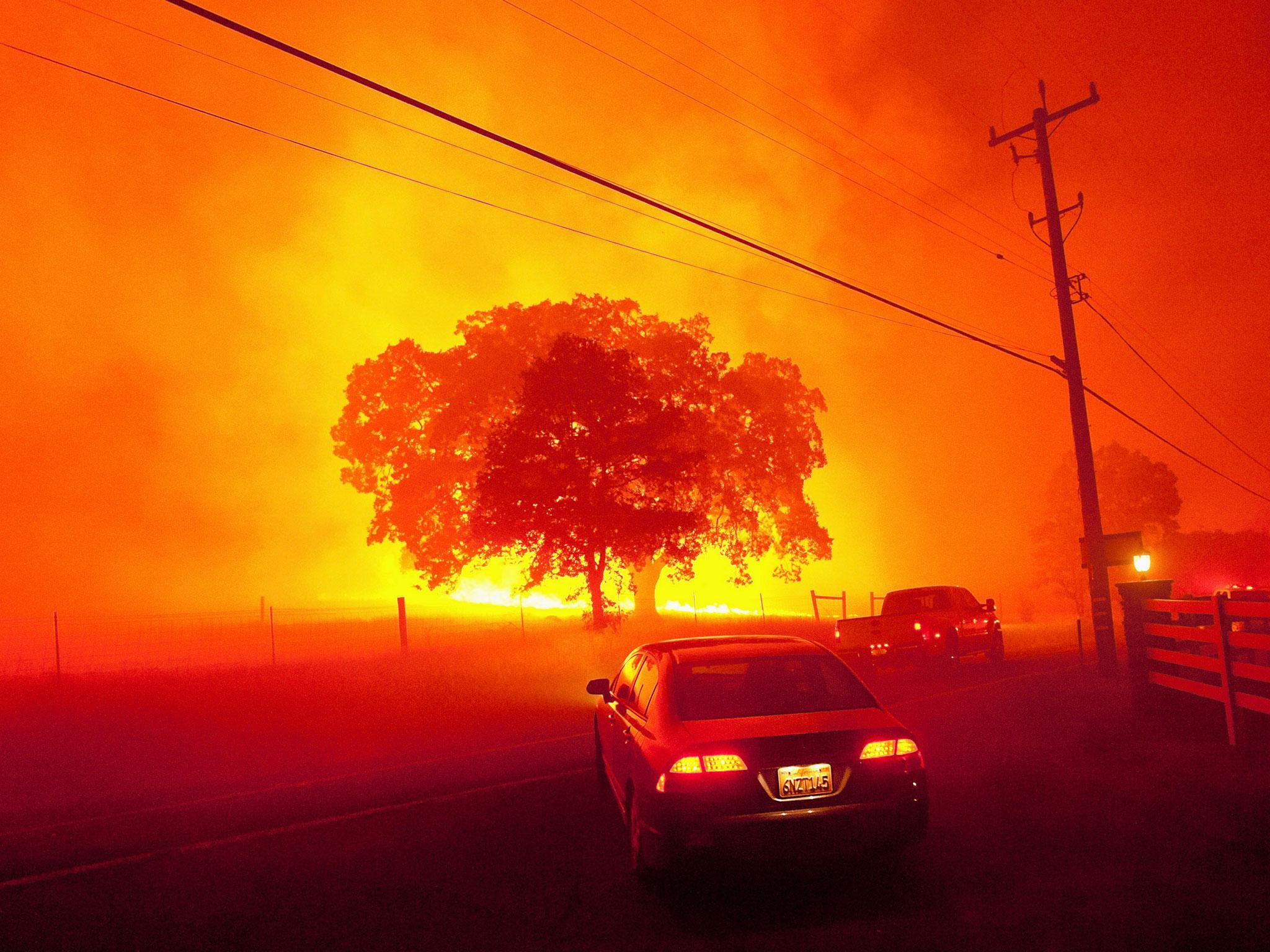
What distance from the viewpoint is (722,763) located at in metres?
5.27

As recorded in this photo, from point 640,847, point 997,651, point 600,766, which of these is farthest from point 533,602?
point 640,847

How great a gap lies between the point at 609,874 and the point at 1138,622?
32.5 ft

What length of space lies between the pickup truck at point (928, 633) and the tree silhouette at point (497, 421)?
9.89 metres

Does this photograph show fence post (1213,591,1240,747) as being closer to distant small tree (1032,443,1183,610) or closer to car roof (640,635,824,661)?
car roof (640,635,824,661)

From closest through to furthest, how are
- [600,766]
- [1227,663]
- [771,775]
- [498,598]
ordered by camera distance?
[771,775]
[600,766]
[1227,663]
[498,598]

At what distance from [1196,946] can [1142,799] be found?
3.56 metres

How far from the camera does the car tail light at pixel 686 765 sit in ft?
17.4

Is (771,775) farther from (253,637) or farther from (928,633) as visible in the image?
(253,637)

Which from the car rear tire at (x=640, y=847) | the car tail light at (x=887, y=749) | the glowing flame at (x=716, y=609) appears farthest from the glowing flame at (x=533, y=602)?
the car tail light at (x=887, y=749)

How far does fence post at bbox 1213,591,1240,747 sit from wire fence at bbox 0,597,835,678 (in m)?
18.2

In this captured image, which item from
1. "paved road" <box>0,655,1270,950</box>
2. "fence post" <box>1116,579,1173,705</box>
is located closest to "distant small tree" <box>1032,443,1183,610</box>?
"fence post" <box>1116,579,1173,705</box>

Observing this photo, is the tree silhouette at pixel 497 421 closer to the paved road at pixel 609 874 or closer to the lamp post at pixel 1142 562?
the lamp post at pixel 1142 562

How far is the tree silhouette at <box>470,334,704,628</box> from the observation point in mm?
22547

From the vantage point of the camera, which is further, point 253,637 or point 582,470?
point 253,637
